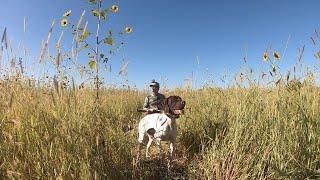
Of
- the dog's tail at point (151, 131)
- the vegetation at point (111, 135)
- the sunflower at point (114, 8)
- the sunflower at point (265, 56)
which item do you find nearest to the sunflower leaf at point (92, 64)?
the vegetation at point (111, 135)

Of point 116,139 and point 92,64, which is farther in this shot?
point 92,64

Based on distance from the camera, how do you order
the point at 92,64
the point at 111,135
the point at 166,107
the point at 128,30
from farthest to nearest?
1. the point at 128,30
2. the point at 92,64
3. the point at 166,107
4. the point at 111,135

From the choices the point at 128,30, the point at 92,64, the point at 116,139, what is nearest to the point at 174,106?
the point at 116,139

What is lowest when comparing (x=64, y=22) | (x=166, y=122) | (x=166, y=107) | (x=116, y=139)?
(x=116, y=139)

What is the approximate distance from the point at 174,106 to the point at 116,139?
892mm

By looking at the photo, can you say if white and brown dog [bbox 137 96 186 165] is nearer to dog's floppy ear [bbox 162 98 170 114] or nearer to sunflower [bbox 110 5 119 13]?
dog's floppy ear [bbox 162 98 170 114]

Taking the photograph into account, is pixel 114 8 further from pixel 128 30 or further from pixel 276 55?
pixel 276 55

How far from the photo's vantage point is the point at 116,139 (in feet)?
11.9

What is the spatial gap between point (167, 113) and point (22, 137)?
168 cm

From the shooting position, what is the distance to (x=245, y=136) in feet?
13.1

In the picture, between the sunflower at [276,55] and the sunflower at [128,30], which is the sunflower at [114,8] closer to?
the sunflower at [128,30]

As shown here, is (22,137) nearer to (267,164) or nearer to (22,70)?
(22,70)

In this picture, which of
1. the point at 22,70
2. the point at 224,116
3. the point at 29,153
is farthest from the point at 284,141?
the point at 22,70

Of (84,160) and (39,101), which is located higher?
(39,101)
